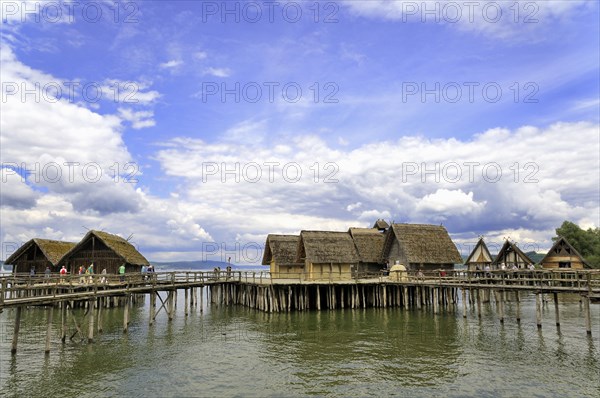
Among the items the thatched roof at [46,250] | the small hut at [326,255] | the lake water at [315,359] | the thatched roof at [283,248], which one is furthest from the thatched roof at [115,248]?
the small hut at [326,255]

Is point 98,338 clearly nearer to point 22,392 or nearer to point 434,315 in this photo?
point 22,392

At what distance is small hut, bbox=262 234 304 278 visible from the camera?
3902 centimetres

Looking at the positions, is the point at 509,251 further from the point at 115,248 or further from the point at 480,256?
the point at 115,248

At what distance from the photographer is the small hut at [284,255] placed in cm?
3902

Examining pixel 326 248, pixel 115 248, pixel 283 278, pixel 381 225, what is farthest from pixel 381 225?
pixel 115 248

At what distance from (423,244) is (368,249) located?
4.95m

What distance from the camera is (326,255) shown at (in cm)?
3697

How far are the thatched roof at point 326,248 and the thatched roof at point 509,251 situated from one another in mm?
14883

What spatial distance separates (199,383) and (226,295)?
24.8 m

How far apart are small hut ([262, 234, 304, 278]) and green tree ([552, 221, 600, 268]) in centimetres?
3971

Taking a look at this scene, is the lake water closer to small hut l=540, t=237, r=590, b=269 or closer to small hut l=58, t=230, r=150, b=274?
small hut l=58, t=230, r=150, b=274

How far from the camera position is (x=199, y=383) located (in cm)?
1584

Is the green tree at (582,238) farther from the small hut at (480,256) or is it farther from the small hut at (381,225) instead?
the small hut at (381,225)

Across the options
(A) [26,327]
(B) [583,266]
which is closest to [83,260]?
(A) [26,327]
